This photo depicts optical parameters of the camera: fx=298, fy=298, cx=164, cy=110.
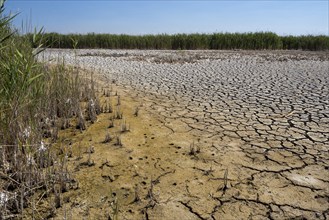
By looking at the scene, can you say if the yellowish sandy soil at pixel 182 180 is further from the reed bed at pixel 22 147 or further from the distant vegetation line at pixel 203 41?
the distant vegetation line at pixel 203 41

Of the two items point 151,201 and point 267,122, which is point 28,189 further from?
point 267,122

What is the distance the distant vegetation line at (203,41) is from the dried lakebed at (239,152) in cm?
1192

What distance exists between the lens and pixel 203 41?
56.3 feet

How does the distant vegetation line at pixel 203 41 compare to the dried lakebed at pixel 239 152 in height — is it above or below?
above

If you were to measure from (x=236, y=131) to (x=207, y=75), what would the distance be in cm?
383

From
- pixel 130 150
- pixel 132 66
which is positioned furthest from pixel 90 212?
pixel 132 66

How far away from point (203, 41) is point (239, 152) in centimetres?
1508

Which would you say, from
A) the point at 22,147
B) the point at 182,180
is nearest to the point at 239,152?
the point at 182,180

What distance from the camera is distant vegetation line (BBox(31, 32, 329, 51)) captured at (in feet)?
55.8

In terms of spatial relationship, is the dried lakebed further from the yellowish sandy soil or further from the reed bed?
the reed bed

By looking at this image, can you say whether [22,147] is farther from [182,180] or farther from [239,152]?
[239,152]

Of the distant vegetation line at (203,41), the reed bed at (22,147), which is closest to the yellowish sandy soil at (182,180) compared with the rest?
the reed bed at (22,147)

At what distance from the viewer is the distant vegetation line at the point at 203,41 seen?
1702cm

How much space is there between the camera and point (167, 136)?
321 centimetres
